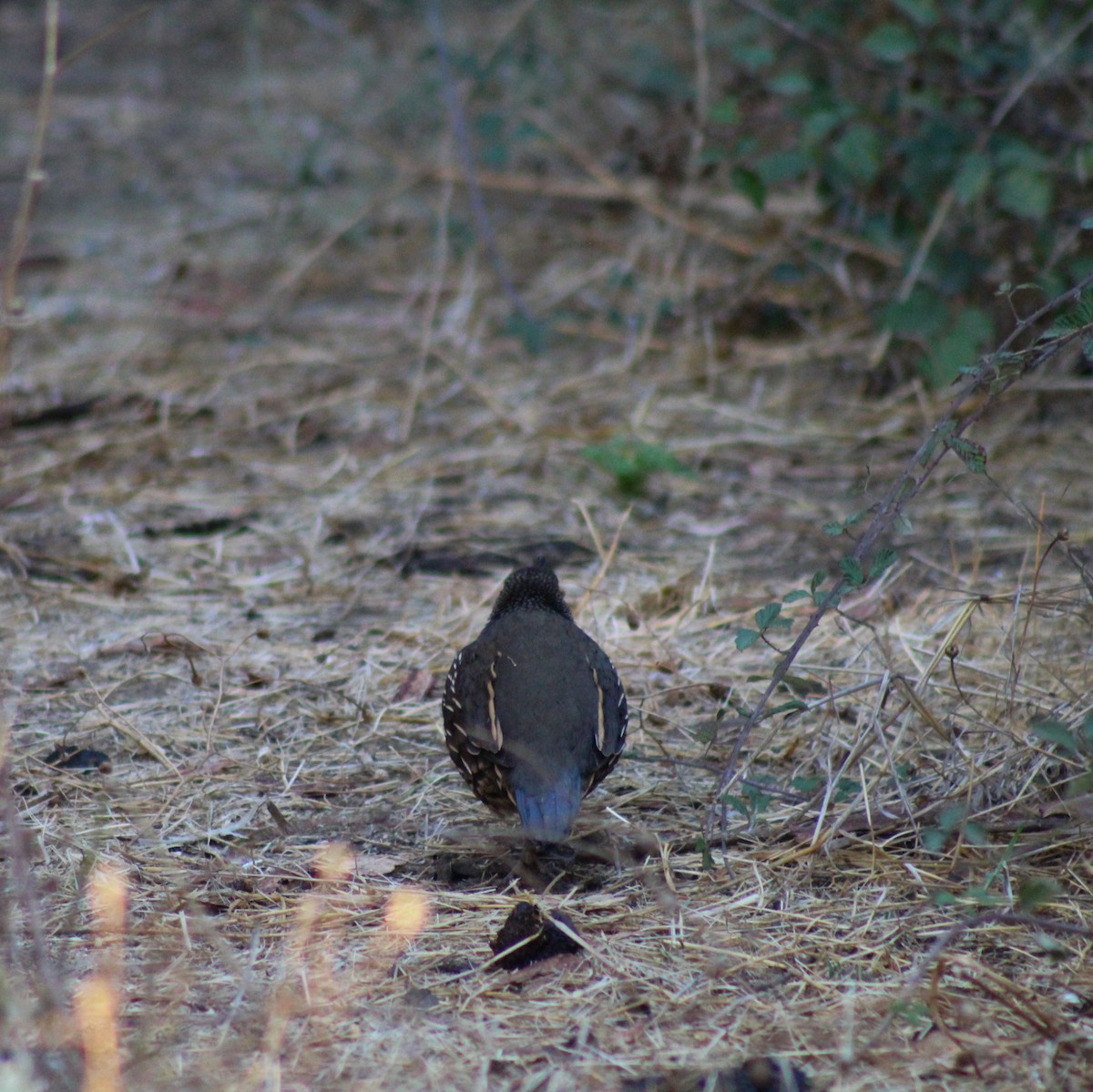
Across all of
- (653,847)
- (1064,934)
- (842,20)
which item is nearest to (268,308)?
(842,20)

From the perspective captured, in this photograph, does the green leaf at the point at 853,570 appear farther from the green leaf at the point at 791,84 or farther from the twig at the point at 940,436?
the green leaf at the point at 791,84

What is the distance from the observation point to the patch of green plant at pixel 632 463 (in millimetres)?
5781

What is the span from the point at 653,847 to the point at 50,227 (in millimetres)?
7288

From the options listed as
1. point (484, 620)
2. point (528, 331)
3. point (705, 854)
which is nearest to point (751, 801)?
point (705, 854)

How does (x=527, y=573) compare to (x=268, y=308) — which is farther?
(x=268, y=308)

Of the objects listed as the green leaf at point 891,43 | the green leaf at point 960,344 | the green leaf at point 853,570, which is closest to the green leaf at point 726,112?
the green leaf at point 891,43

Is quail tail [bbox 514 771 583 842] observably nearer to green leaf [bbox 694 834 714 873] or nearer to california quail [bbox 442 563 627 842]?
california quail [bbox 442 563 627 842]

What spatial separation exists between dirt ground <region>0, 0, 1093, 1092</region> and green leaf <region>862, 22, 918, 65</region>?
1.20m

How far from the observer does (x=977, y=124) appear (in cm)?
598

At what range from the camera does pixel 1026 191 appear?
5.75 metres

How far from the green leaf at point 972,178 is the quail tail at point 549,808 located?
3.55 metres

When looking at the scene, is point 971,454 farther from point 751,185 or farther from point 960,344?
point 751,185

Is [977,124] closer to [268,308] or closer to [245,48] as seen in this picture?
[268,308]

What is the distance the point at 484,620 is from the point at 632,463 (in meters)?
1.35
